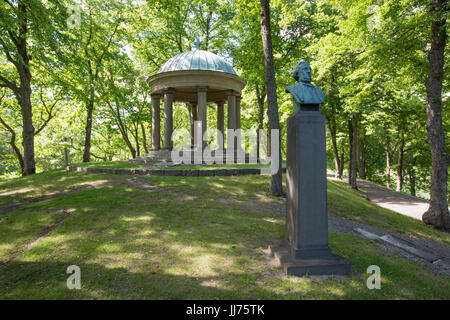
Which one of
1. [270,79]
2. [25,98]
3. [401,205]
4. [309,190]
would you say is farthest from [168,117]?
[401,205]

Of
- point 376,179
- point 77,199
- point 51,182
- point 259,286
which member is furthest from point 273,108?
point 376,179

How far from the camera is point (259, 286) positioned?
143 inches

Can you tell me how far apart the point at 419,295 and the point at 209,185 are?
7.05 meters

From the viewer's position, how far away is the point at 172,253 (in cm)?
454

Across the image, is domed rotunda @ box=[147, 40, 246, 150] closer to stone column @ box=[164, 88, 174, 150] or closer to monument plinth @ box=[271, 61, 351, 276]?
stone column @ box=[164, 88, 174, 150]

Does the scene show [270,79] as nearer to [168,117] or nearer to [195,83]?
[195,83]

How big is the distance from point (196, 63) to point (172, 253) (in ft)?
44.4

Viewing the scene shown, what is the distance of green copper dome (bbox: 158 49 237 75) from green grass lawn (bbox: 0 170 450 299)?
32.3ft

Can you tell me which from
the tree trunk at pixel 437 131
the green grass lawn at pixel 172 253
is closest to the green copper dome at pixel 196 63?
the green grass lawn at pixel 172 253

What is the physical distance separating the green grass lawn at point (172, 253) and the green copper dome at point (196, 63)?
9850mm

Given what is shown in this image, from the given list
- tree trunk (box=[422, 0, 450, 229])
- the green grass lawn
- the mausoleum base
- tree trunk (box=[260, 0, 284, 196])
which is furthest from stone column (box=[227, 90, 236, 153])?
the mausoleum base

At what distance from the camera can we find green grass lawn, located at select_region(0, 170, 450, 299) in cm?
352

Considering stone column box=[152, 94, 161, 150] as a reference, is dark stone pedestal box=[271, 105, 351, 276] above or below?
below

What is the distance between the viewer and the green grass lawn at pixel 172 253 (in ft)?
11.6
